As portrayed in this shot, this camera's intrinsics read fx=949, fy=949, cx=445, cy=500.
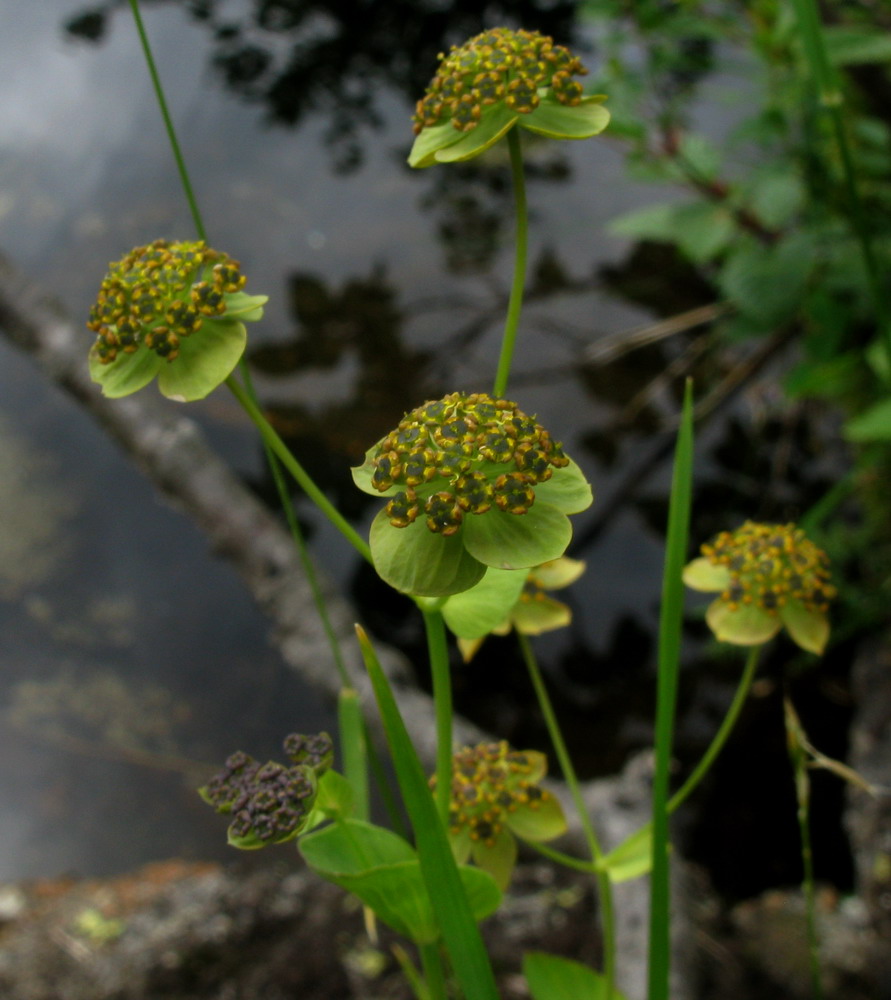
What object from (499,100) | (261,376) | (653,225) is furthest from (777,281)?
(261,376)

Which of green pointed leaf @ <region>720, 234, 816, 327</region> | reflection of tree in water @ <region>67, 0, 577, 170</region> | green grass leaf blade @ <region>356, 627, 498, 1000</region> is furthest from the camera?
reflection of tree in water @ <region>67, 0, 577, 170</region>

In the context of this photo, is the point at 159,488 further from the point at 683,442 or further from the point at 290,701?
the point at 683,442

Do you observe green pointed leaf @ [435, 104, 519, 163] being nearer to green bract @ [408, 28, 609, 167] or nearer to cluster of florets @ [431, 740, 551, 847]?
green bract @ [408, 28, 609, 167]

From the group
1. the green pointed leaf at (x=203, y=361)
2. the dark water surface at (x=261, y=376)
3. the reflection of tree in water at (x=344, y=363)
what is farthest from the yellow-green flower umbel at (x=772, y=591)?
the reflection of tree in water at (x=344, y=363)

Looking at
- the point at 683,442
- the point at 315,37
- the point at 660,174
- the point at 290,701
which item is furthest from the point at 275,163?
the point at 683,442

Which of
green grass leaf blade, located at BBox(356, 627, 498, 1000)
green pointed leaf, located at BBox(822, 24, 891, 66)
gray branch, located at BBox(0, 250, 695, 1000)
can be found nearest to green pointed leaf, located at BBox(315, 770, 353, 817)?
green grass leaf blade, located at BBox(356, 627, 498, 1000)

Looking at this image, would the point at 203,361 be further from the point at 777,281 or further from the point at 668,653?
the point at 777,281

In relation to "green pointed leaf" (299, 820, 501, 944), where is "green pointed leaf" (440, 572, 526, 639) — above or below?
above
